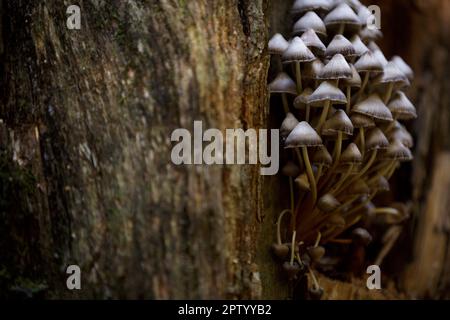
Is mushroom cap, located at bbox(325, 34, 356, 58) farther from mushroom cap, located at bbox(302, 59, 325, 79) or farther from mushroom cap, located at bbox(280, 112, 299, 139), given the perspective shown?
mushroom cap, located at bbox(280, 112, 299, 139)

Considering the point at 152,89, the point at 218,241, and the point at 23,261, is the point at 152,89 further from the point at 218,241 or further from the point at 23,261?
the point at 23,261

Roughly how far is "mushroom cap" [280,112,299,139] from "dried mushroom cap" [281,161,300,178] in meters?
0.20

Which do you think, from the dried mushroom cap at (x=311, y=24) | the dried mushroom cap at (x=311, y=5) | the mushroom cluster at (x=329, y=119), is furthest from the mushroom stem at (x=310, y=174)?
the dried mushroom cap at (x=311, y=5)

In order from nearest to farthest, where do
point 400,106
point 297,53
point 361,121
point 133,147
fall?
1. point 133,147
2. point 297,53
3. point 361,121
4. point 400,106

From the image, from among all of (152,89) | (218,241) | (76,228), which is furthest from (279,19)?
(76,228)

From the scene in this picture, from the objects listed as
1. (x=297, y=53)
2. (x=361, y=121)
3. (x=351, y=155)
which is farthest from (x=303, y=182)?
(x=297, y=53)

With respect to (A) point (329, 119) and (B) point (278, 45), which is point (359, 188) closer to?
(A) point (329, 119)

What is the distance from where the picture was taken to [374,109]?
3160mm

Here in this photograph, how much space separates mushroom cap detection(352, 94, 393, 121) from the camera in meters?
3.15

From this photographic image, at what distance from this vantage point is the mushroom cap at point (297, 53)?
10.1 feet

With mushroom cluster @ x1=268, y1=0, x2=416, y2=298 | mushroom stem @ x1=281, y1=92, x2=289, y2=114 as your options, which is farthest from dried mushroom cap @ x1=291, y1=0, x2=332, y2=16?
mushroom stem @ x1=281, y1=92, x2=289, y2=114

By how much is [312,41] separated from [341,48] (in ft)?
0.56
